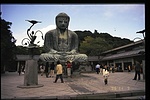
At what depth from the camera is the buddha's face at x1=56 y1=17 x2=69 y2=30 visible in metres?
16.0

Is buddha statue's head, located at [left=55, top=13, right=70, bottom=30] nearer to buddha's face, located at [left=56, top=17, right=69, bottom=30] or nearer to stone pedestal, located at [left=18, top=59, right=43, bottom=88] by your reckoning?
buddha's face, located at [left=56, top=17, right=69, bottom=30]

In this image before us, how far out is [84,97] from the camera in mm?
5977

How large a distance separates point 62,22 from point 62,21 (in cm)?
10

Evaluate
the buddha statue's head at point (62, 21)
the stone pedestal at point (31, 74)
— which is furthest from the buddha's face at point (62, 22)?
the stone pedestal at point (31, 74)

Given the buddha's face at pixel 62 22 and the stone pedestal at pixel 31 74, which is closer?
the stone pedestal at pixel 31 74

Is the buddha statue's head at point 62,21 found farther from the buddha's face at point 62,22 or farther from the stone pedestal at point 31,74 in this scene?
the stone pedestal at point 31,74

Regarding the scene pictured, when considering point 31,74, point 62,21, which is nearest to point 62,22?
point 62,21

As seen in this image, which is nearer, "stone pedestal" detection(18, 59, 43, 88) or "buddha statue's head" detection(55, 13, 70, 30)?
"stone pedestal" detection(18, 59, 43, 88)

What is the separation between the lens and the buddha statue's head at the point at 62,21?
16.0 metres

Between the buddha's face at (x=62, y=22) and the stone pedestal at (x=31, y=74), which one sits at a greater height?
the buddha's face at (x=62, y=22)

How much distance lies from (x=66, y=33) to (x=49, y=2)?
12525 millimetres

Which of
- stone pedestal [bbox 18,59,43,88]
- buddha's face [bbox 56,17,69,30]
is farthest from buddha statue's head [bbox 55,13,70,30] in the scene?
stone pedestal [bbox 18,59,43,88]

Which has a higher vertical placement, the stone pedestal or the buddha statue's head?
the buddha statue's head

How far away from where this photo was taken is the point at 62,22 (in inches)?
631
